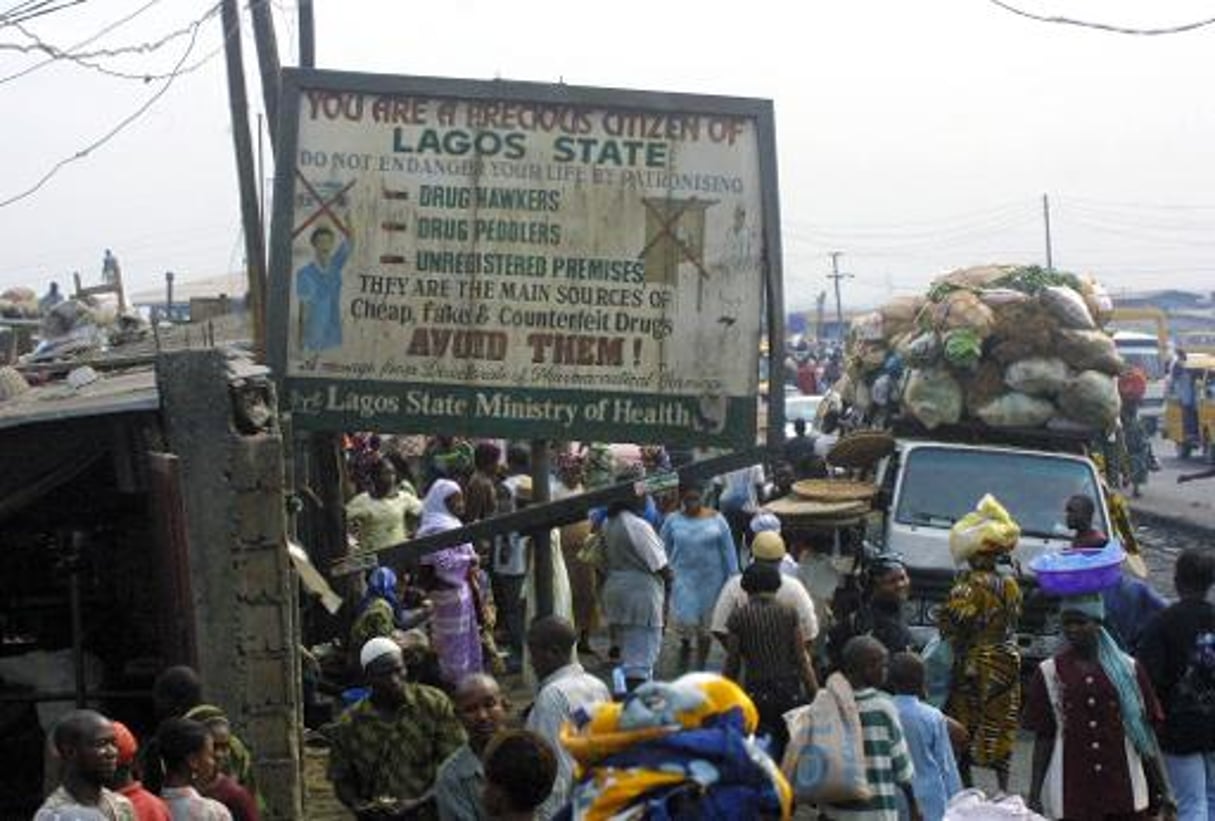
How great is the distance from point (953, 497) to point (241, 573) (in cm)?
686

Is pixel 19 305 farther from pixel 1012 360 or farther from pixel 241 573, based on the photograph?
pixel 241 573

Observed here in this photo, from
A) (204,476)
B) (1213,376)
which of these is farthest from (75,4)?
(1213,376)

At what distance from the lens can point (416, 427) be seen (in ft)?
32.2

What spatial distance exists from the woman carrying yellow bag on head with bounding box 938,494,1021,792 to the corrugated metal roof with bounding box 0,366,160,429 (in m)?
4.26

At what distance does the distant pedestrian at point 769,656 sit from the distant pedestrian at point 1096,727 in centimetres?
180

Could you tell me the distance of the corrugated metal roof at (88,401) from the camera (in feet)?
27.9

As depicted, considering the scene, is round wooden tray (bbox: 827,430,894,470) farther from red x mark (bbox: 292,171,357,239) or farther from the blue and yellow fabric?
the blue and yellow fabric

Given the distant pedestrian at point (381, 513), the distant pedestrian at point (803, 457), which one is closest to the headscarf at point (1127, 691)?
the distant pedestrian at point (381, 513)

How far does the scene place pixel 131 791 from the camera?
565 cm

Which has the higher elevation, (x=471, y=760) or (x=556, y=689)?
(x=556, y=689)

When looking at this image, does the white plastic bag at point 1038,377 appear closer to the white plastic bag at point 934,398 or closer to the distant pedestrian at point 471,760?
the white plastic bag at point 934,398

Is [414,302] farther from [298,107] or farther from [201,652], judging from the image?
[201,652]

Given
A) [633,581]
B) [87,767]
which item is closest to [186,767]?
[87,767]

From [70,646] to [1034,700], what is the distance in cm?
594
